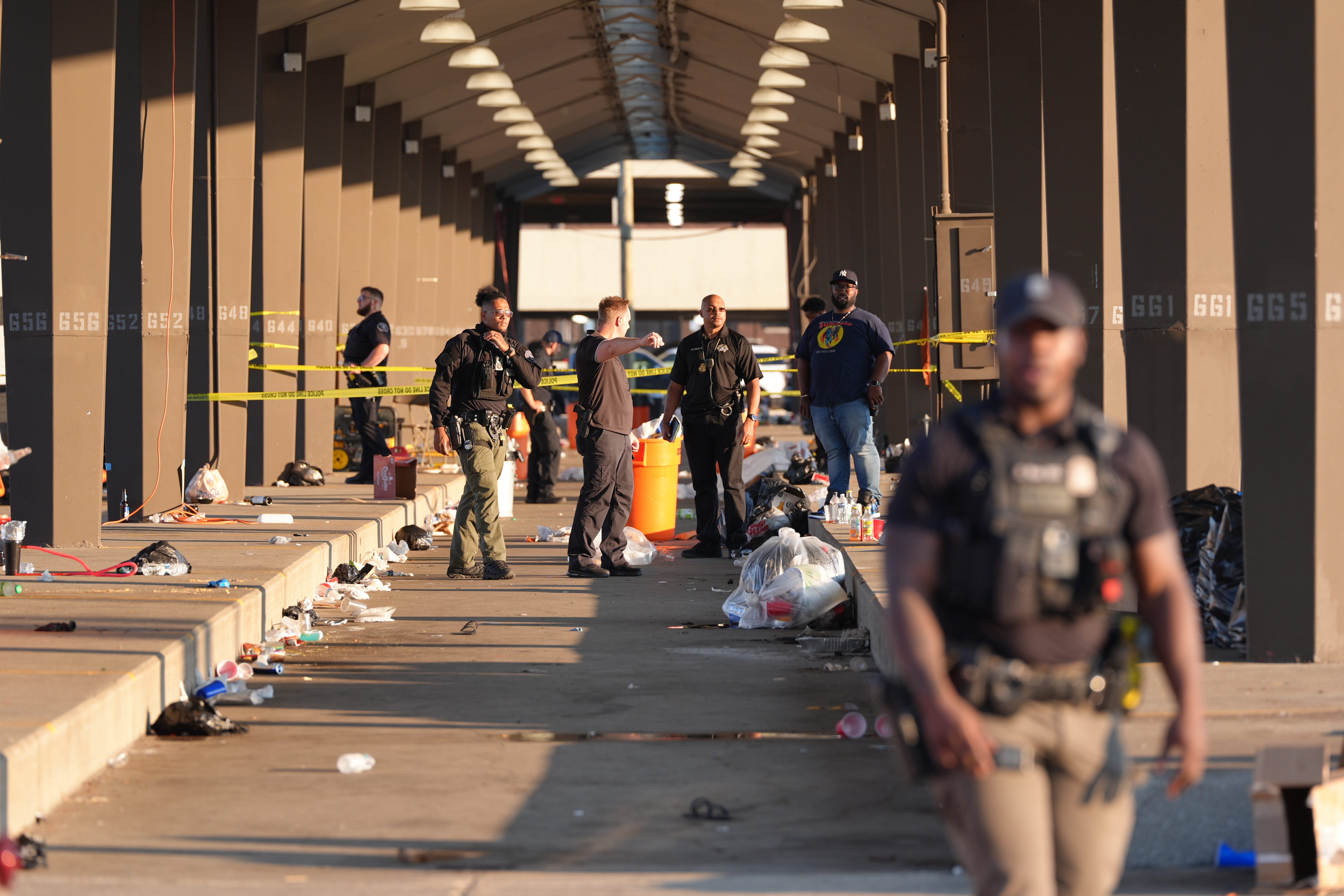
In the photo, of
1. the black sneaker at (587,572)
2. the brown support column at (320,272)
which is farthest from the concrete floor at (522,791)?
the brown support column at (320,272)

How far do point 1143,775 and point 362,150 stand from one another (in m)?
23.0

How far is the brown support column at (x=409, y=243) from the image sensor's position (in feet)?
102

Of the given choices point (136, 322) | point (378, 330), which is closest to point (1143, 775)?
point (136, 322)

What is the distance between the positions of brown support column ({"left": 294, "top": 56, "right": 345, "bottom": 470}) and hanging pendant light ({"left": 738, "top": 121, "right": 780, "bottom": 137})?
527 inches

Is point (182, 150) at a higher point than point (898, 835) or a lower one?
higher

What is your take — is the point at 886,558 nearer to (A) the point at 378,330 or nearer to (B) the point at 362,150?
(A) the point at 378,330

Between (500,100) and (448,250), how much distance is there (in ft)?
38.3

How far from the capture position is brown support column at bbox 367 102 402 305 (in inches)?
1114

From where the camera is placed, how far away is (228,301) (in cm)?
1714

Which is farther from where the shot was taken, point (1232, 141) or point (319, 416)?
point (319, 416)

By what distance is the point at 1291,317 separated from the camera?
7.55 meters

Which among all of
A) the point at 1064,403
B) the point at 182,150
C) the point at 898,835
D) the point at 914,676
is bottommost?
the point at 898,835

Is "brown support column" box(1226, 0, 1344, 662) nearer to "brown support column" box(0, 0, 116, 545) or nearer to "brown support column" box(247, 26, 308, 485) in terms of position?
"brown support column" box(0, 0, 116, 545)

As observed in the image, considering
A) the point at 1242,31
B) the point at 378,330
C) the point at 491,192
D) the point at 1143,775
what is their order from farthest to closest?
the point at 491,192 < the point at 378,330 < the point at 1242,31 < the point at 1143,775
